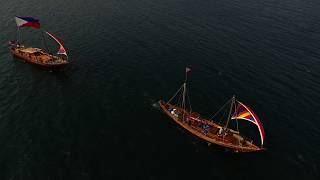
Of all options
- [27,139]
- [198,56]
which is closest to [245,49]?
[198,56]

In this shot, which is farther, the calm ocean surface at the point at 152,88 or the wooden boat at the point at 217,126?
the wooden boat at the point at 217,126

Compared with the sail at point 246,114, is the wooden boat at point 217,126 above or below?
below

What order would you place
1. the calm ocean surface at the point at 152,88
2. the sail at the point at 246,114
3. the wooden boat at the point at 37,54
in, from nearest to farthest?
1. the calm ocean surface at the point at 152,88
2. the sail at the point at 246,114
3. the wooden boat at the point at 37,54

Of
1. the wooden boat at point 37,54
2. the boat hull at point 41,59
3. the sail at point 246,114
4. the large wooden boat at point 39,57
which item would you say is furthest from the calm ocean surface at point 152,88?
the sail at point 246,114

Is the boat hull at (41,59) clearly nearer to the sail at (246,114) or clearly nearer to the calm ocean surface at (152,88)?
the calm ocean surface at (152,88)

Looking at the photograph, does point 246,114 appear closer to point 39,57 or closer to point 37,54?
point 39,57

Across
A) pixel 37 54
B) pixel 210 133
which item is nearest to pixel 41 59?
pixel 37 54

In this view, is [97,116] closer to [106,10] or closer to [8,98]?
[8,98]
